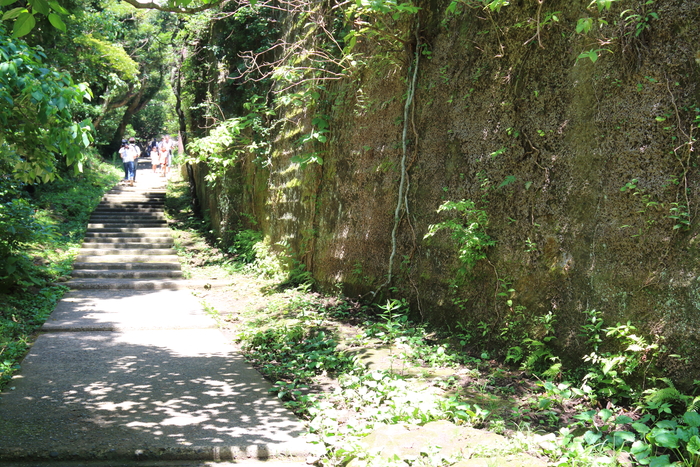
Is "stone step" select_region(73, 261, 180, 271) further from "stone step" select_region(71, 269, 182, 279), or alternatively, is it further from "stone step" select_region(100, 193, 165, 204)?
"stone step" select_region(100, 193, 165, 204)

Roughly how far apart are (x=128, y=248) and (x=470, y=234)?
10.2m

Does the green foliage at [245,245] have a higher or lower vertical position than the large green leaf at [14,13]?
lower

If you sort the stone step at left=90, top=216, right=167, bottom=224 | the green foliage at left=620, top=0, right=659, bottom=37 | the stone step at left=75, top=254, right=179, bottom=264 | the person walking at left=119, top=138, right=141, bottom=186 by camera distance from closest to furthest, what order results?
the green foliage at left=620, top=0, right=659, bottom=37 < the stone step at left=75, top=254, right=179, bottom=264 < the stone step at left=90, top=216, right=167, bottom=224 < the person walking at left=119, top=138, right=141, bottom=186

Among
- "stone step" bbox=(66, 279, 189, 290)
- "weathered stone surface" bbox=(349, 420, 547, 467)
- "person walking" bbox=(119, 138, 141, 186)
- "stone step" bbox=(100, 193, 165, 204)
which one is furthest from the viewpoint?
"person walking" bbox=(119, 138, 141, 186)

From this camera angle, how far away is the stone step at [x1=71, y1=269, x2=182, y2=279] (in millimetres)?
10953

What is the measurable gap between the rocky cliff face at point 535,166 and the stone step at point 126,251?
6503mm

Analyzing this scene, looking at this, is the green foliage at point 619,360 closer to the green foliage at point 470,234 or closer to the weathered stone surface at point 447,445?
Answer: the weathered stone surface at point 447,445

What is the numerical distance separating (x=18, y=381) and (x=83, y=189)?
15.0m

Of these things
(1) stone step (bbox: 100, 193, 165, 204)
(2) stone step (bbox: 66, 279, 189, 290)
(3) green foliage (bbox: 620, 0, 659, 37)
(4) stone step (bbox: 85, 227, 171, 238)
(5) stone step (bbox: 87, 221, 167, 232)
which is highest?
(3) green foliage (bbox: 620, 0, 659, 37)

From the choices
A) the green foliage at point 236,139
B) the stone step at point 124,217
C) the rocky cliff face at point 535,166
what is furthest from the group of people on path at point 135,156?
the rocky cliff face at point 535,166

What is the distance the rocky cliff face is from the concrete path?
223cm

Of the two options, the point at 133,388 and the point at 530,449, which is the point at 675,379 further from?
the point at 133,388

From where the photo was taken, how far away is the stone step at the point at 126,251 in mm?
12391

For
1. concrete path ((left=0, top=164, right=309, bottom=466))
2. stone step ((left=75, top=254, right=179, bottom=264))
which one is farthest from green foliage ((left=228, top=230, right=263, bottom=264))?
concrete path ((left=0, top=164, right=309, bottom=466))
